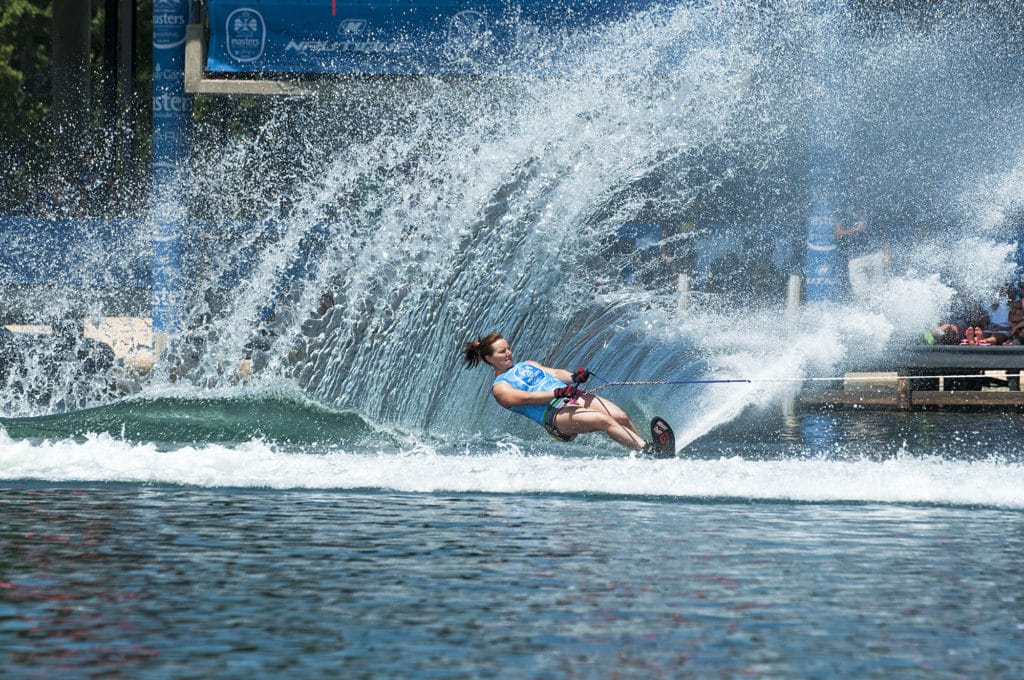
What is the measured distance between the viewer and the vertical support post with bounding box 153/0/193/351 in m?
24.5

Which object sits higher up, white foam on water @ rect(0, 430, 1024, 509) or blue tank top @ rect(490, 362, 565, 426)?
blue tank top @ rect(490, 362, 565, 426)

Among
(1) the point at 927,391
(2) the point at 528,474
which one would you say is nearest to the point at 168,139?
(1) the point at 927,391

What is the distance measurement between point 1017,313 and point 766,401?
4184mm

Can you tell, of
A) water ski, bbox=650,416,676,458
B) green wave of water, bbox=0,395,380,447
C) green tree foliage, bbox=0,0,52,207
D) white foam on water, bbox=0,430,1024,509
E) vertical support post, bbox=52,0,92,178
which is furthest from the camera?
green tree foliage, bbox=0,0,52,207

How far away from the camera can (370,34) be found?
80.1ft

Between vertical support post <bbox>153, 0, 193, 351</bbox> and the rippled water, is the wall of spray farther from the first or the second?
the rippled water

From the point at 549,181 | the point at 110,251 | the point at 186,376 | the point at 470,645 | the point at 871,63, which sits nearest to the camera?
the point at 470,645

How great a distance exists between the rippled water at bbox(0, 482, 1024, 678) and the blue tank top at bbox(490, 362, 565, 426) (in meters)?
2.49

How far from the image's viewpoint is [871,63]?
24.2 m

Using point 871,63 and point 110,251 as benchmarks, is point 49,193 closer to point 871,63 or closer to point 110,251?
point 110,251

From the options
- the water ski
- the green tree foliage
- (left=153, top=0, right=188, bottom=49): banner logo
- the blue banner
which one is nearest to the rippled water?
the water ski

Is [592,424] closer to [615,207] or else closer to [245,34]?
[615,207]

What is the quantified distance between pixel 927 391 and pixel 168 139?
11.0m

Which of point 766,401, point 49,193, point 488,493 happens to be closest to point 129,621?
point 488,493
